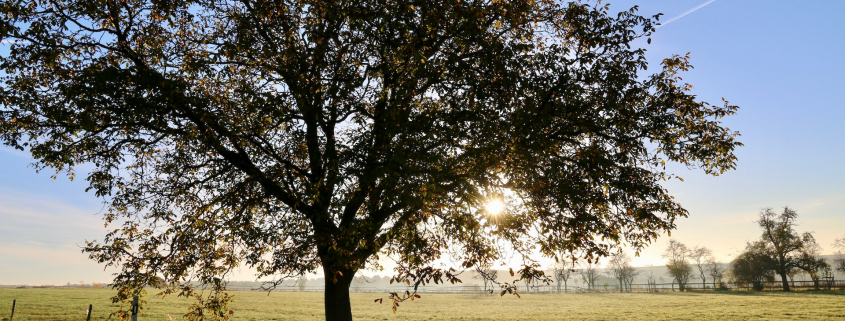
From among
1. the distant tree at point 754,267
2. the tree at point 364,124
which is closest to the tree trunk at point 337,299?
the tree at point 364,124

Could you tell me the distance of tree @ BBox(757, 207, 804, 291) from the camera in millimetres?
63344

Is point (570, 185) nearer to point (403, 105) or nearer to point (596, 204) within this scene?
point (596, 204)

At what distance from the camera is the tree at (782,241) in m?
63.3

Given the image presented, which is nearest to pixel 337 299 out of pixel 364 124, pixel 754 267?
pixel 364 124

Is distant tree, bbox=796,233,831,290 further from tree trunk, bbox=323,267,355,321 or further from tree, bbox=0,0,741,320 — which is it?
tree trunk, bbox=323,267,355,321

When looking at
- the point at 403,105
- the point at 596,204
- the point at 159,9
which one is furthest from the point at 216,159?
the point at 596,204

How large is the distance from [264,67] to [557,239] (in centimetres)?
817

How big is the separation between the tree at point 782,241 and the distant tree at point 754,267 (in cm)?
75

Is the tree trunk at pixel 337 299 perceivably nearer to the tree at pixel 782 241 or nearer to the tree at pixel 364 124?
the tree at pixel 364 124

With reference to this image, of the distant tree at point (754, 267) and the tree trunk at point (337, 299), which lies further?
the distant tree at point (754, 267)

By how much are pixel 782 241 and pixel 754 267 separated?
532cm

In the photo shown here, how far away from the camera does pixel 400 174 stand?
333 inches

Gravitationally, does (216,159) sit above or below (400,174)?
above

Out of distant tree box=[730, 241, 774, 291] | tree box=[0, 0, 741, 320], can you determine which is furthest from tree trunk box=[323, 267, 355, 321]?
distant tree box=[730, 241, 774, 291]
